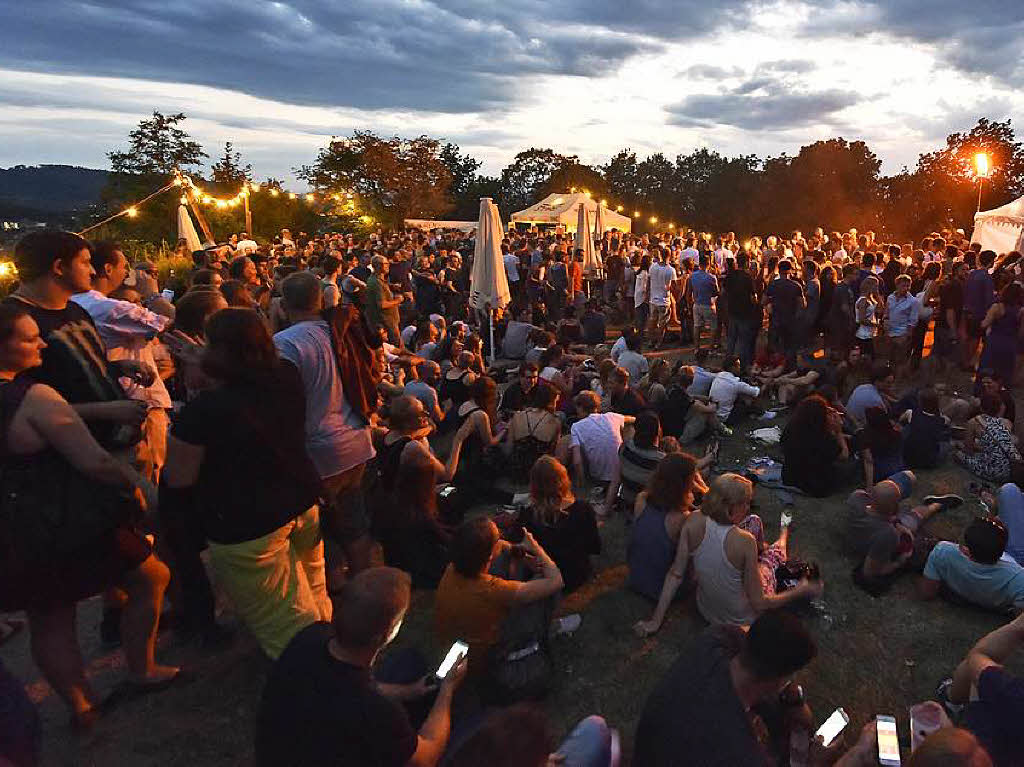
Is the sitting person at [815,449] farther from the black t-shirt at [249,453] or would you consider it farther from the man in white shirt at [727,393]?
the black t-shirt at [249,453]

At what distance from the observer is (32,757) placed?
180cm

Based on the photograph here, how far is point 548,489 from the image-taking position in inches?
159

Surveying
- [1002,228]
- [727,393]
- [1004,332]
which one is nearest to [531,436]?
[727,393]

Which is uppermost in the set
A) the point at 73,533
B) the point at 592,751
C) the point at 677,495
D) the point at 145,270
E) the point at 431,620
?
the point at 145,270

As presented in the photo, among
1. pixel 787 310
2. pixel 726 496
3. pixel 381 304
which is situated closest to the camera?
pixel 726 496

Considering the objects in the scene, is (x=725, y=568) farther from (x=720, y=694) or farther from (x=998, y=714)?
(x=720, y=694)

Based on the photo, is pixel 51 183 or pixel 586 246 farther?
pixel 51 183

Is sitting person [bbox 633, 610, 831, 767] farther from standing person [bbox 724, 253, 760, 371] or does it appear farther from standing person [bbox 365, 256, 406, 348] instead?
standing person [bbox 724, 253, 760, 371]

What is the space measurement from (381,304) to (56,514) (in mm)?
6851

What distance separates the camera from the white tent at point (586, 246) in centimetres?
1516

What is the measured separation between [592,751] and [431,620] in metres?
2.04

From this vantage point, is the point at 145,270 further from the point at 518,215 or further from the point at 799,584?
the point at 518,215

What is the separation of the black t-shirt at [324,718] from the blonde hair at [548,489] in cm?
224

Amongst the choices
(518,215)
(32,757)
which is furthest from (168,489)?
(518,215)
